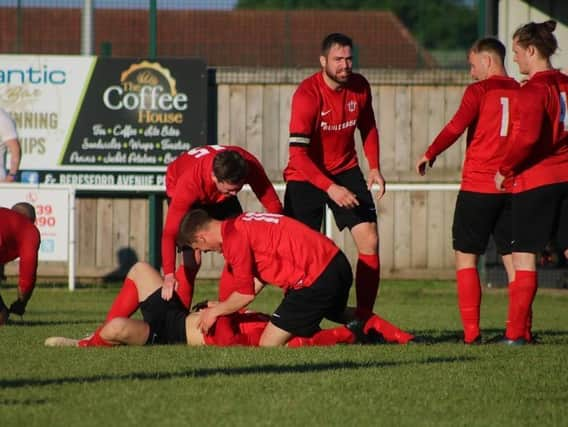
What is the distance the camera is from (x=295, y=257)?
858cm

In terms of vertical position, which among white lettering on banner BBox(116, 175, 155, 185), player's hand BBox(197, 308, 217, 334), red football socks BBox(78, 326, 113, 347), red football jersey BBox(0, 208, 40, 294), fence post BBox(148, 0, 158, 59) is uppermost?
fence post BBox(148, 0, 158, 59)

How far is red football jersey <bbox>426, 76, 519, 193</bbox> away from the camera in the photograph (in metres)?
9.30

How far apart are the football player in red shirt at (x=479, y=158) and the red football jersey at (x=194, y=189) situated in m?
1.16

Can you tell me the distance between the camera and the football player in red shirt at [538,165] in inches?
349

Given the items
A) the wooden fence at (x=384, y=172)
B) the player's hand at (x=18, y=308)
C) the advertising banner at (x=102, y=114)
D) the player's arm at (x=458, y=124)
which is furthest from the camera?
the wooden fence at (x=384, y=172)

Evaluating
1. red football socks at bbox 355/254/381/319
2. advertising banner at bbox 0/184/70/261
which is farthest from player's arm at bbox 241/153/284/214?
advertising banner at bbox 0/184/70/261

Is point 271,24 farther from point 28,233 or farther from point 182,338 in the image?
point 182,338

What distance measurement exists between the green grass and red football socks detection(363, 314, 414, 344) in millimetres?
258

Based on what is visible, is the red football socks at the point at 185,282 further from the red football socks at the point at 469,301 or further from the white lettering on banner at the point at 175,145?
the white lettering on banner at the point at 175,145

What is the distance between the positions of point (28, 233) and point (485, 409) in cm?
576

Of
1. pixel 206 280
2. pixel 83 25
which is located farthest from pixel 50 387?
pixel 83 25

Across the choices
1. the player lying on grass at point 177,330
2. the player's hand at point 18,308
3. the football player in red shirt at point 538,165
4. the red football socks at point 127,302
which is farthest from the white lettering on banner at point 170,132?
the football player in red shirt at point 538,165

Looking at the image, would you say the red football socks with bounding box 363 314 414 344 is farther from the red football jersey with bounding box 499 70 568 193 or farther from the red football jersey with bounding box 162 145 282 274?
the red football jersey with bounding box 499 70 568 193

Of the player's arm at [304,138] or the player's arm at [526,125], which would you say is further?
the player's arm at [304,138]
